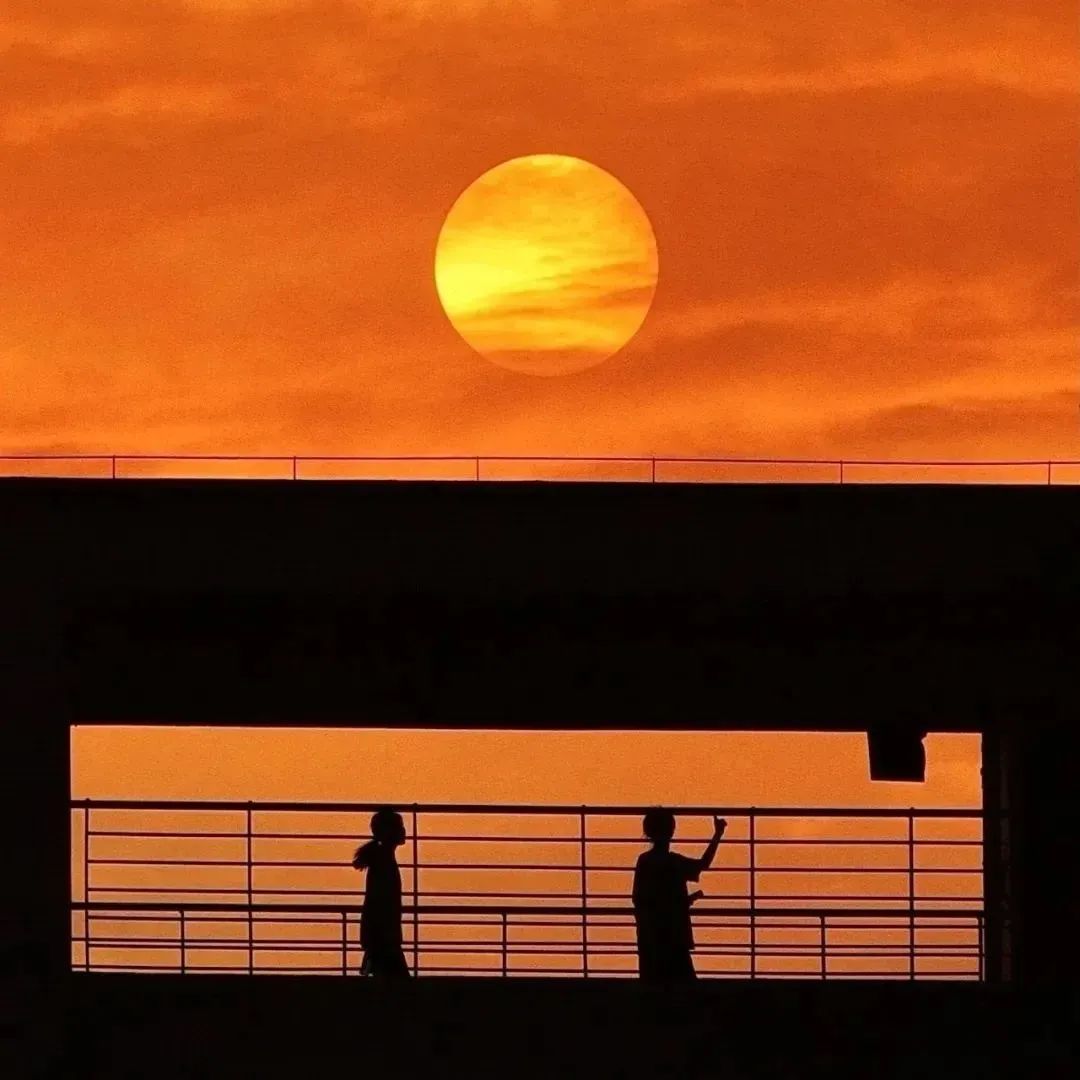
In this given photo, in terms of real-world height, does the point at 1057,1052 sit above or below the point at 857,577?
below

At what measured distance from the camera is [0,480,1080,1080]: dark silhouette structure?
18.5 meters

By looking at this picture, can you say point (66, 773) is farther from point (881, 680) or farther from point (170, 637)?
point (881, 680)

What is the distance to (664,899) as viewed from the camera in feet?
61.2

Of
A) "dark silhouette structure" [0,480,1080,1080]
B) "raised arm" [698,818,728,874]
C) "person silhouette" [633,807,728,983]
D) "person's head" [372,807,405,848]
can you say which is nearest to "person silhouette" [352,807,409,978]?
"person's head" [372,807,405,848]

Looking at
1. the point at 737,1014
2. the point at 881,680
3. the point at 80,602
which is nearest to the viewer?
the point at 737,1014

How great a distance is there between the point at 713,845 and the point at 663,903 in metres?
1.29

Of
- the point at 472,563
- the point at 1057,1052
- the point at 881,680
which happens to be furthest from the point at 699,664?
the point at 1057,1052

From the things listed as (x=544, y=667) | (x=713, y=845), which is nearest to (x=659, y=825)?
(x=713, y=845)

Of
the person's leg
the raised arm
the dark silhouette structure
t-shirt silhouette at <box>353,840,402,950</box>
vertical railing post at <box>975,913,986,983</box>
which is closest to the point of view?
the dark silhouette structure

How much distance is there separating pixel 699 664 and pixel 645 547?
229 cm

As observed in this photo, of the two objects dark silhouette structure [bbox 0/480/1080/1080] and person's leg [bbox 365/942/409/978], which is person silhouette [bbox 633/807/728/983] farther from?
person's leg [bbox 365/942/409/978]

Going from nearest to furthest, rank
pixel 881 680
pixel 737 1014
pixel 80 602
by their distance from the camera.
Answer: pixel 737 1014 → pixel 80 602 → pixel 881 680

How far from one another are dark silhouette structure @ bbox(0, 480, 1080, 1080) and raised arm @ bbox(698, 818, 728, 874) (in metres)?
0.98

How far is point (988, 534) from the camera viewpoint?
782 inches
